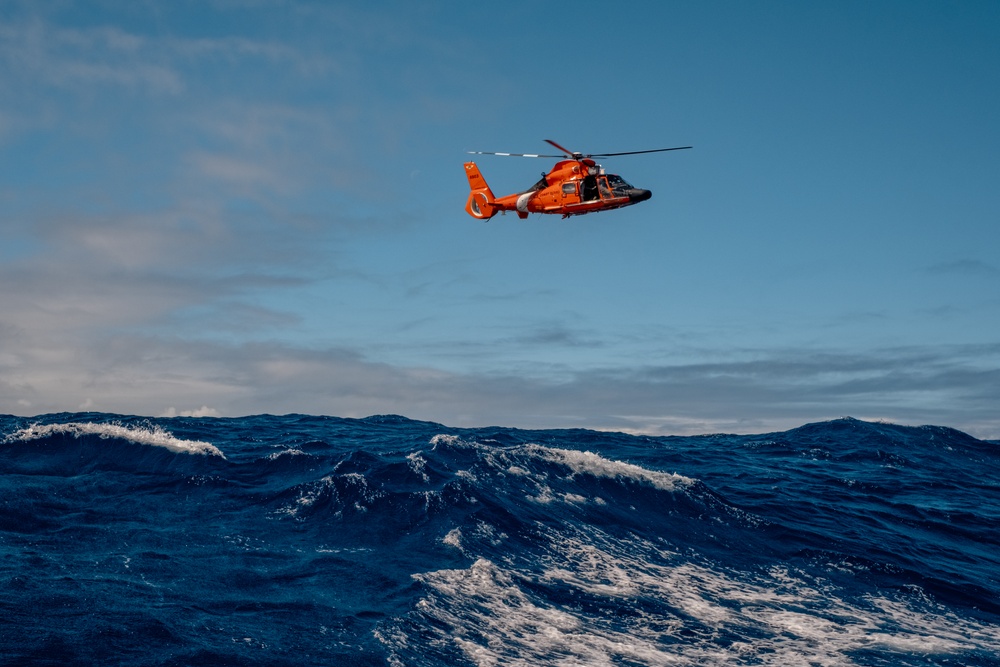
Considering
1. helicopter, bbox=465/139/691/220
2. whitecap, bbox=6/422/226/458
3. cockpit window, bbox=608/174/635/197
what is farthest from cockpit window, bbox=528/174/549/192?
whitecap, bbox=6/422/226/458

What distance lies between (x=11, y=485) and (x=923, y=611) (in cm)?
3224

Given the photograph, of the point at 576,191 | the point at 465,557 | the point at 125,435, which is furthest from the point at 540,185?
the point at 125,435

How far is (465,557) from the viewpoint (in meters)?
22.8

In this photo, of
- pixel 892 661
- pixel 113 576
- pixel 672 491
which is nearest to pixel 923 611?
pixel 892 661

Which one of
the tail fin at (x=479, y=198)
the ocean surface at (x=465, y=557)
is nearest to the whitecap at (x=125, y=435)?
the ocean surface at (x=465, y=557)

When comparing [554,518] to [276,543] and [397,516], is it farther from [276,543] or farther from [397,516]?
[276,543]

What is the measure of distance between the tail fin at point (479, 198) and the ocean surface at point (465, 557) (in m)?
12.8

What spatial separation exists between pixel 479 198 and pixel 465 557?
23.4 meters

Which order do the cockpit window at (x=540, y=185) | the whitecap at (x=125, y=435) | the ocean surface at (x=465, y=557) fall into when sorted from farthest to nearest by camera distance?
the cockpit window at (x=540, y=185), the whitecap at (x=125, y=435), the ocean surface at (x=465, y=557)

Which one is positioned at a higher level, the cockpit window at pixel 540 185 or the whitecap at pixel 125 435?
the cockpit window at pixel 540 185

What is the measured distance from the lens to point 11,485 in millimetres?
27609

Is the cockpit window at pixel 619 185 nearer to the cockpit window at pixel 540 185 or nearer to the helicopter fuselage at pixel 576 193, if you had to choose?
the helicopter fuselage at pixel 576 193

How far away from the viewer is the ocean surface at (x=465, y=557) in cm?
1759

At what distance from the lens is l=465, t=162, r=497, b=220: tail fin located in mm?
40594
